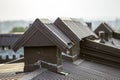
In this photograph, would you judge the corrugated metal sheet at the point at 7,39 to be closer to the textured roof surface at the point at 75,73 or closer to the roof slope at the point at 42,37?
the textured roof surface at the point at 75,73

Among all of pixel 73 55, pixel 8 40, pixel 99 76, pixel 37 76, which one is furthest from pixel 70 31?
pixel 8 40

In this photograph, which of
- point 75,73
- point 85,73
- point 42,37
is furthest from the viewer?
point 85,73

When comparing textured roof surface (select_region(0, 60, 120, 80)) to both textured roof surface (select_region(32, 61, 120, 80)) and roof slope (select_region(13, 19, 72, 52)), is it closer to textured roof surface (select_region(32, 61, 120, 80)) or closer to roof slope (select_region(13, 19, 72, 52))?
textured roof surface (select_region(32, 61, 120, 80))

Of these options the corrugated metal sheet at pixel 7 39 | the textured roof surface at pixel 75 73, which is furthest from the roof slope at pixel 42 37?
the corrugated metal sheet at pixel 7 39

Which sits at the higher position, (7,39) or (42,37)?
(42,37)

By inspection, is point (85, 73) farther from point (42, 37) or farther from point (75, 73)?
point (42, 37)

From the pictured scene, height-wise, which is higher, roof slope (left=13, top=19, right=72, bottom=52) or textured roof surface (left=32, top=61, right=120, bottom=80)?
roof slope (left=13, top=19, right=72, bottom=52)

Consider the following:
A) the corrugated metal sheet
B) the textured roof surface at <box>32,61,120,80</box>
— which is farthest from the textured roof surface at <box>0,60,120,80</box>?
the corrugated metal sheet

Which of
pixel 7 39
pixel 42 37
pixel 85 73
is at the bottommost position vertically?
pixel 85 73

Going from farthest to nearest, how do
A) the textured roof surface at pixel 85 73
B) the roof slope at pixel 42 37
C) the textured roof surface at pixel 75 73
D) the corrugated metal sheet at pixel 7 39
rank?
the corrugated metal sheet at pixel 7 39
the roof slope at pixel 42 37
the textured roof surface at pixel 85 73
the textured roof surface at pixel 75 73

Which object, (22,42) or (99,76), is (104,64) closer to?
(99,76)

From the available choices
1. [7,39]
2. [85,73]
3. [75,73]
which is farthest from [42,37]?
[7,39]

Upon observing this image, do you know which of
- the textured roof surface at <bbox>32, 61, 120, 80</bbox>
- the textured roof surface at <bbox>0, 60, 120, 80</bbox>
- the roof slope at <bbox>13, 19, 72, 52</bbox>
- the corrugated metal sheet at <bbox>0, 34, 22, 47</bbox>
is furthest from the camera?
the corrugated metal sheet at <bbox>0, 34, 22, 47</bbox>

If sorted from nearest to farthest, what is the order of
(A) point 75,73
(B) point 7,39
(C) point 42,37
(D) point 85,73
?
(C) point 42,37, (A) point 75,73, (D) point 85,73, (B) point 7,39
